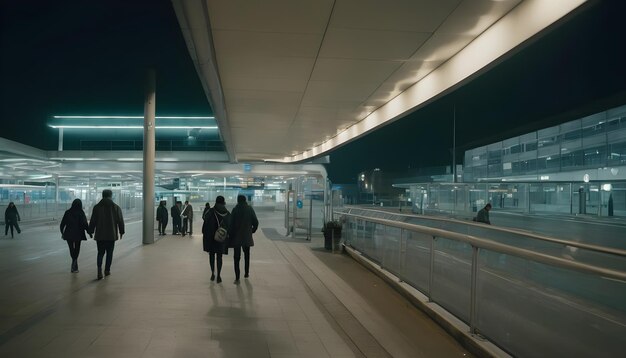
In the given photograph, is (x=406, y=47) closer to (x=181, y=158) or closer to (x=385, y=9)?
(x=385, y=9)

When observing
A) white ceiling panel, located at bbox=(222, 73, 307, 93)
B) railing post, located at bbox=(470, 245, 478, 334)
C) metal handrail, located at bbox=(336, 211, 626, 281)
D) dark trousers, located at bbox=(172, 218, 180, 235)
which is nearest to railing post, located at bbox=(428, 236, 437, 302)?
metal handrail, located at bbox=(336, 211, 626, 281)

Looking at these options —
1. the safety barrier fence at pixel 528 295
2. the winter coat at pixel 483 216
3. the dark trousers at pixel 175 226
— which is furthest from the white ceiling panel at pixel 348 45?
the dark trousers at pixel 175 226

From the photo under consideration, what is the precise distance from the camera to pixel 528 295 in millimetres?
4262

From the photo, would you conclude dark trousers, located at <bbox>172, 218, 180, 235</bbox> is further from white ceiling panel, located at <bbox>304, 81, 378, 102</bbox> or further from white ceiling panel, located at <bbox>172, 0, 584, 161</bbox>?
white ceiling panel, located at <bbox>304, 81, 378, 102</bbox>

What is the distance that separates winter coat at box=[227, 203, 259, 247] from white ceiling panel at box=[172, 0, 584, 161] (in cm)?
248

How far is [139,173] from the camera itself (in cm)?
3594

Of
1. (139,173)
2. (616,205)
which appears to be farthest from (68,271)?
(139,173)

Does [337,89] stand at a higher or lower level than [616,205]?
higher

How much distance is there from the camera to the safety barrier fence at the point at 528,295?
3549 millimetres

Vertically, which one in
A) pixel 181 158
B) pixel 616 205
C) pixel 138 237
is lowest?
pixel 138 237

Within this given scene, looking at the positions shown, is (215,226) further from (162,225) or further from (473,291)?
(162,225)

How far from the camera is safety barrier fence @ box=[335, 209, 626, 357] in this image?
355 centimetres

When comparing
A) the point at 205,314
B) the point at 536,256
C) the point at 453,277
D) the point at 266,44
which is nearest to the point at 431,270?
the point at 453,277

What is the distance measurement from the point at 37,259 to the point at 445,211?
2026 cm
